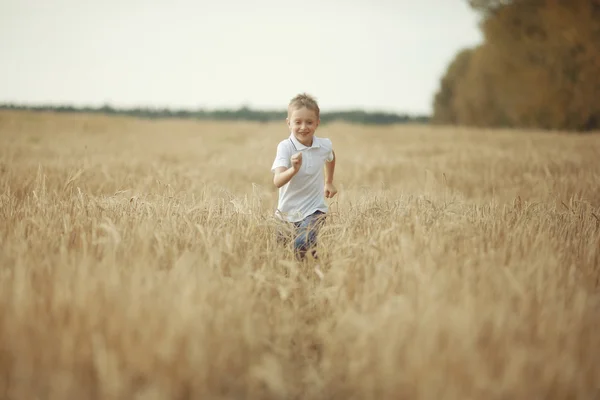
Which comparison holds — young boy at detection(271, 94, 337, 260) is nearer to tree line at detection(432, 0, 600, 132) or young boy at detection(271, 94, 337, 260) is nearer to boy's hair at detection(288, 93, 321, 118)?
boy's hair at detection(288, 93, 321, 118)

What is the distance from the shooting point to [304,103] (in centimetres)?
302

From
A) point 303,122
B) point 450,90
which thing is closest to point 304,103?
point 303,122

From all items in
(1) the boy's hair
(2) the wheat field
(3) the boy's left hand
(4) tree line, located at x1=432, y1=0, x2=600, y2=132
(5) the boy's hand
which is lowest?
(2) the wheat field

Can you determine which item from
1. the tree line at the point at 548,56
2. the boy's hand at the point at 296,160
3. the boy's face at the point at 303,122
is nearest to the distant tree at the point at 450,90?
the tree line at the point at 548,56

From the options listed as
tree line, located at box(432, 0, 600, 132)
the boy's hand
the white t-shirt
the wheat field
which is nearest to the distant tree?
tree line, located at box(432, 0, 600, 132)

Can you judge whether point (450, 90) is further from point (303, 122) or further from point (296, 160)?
point (296, 160)

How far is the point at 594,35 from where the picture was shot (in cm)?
1561

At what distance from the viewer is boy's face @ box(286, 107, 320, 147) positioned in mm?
3000

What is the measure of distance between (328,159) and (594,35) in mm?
17001

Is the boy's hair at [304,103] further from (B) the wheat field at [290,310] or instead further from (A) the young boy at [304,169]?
(B) the wheat field at [290,310]

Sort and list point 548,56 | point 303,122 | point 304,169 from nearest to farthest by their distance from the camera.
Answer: point 303,122, point 304,169, point 548,56

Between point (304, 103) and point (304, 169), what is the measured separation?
0.46m

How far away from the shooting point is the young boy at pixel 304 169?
2986mm

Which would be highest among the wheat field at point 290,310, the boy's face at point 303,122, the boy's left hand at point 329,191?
the boy's face at point 303,122
